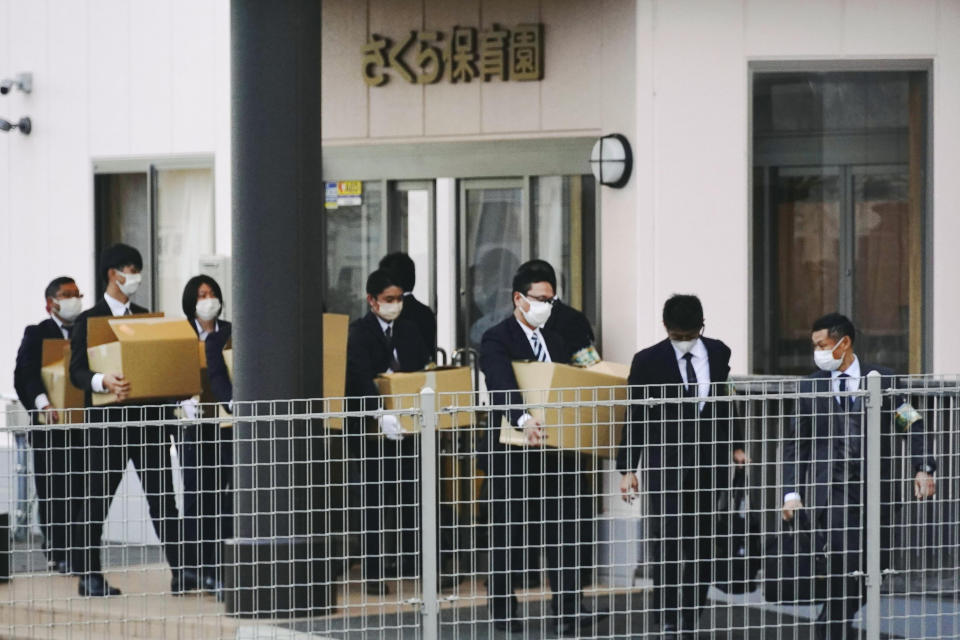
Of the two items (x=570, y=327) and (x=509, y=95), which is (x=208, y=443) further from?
(x=509, y=95)

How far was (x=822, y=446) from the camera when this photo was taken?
7.53m

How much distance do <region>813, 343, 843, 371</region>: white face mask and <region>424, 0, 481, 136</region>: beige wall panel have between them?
3.96m

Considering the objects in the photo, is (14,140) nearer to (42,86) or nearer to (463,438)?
(42,86)

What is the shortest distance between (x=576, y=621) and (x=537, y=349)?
2221 mm

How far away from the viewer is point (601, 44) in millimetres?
11195

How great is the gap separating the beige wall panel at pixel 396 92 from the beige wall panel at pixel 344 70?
0.23ft

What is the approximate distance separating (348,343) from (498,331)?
3.64 ft

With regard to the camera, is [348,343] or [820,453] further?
[348,343]

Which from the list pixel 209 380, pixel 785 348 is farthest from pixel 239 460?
pixel 785 348

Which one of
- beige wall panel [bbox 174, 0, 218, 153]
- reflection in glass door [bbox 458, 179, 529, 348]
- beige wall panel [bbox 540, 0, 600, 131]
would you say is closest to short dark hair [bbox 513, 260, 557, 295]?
beige wall panel [bbox 540, 0, 600, 131]

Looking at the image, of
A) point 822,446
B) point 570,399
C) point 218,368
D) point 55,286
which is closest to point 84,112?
point 55,286

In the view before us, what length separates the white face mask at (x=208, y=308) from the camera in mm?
9812

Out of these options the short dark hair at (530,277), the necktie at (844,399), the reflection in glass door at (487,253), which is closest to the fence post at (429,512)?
the necktie at (844,399)

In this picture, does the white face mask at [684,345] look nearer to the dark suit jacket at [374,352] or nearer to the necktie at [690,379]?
the necktie at [690,379]
